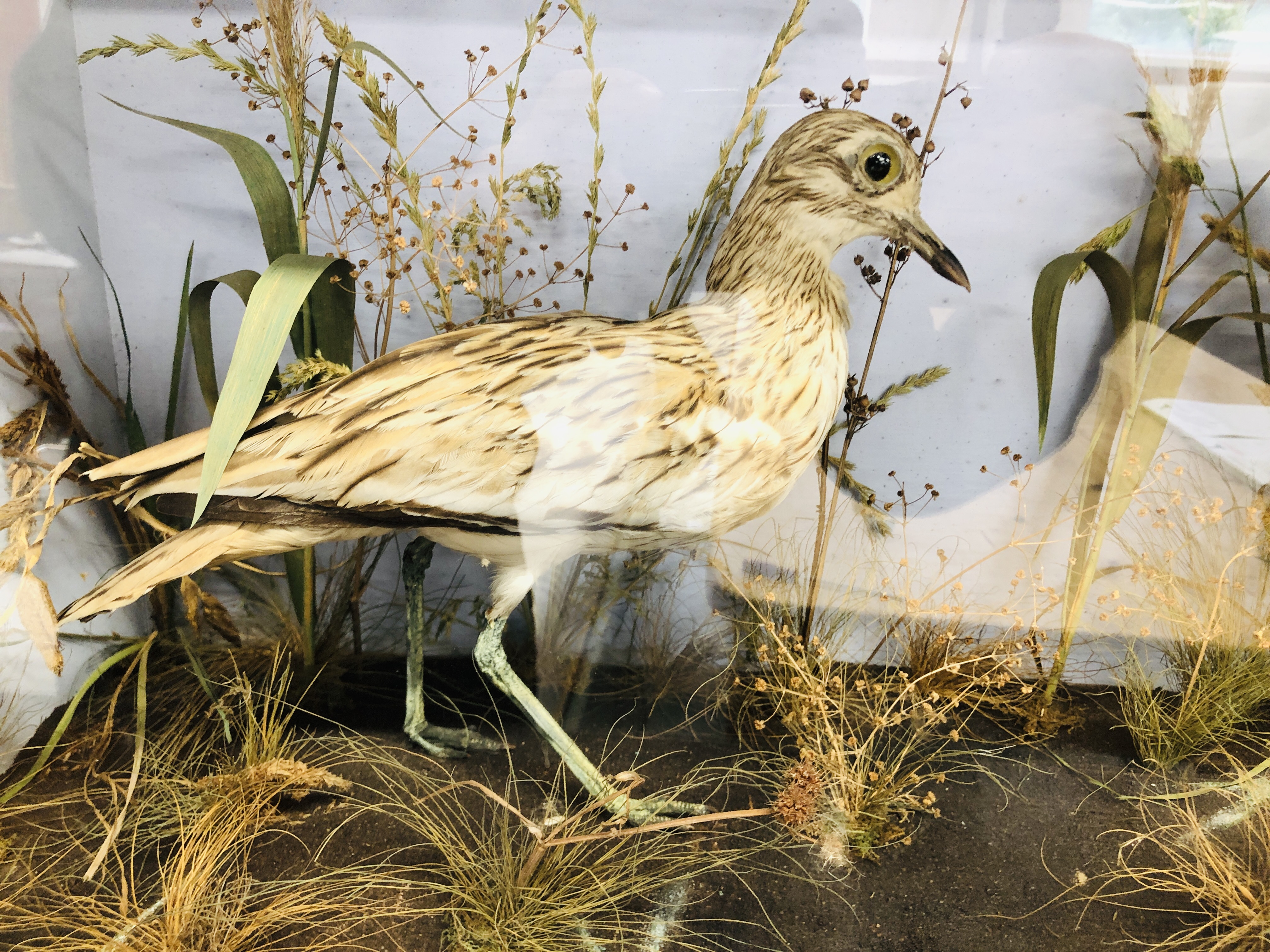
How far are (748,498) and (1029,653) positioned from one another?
0.68 m

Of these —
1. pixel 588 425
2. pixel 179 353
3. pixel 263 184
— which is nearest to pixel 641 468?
pixel 588 425

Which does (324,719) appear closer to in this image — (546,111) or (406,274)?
(406,274)

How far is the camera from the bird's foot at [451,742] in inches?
46.7

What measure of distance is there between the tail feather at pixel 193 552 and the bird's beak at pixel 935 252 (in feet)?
2.83

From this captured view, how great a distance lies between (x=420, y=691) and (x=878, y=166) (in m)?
1.04

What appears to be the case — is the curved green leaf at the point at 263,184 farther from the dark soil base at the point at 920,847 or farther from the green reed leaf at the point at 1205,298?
the green reed leaf at the point at 1205,298

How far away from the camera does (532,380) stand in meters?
0.93

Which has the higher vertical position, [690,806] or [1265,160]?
[1265,160]

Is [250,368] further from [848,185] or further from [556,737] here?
[848,185]

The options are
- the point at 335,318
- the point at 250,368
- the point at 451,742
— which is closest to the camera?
the point at 250,368

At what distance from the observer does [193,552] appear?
0.96 m

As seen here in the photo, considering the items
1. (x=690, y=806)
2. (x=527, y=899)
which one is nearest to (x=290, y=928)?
(x=527, y=899)

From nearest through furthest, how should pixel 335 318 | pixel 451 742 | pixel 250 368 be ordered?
pixel 250 368
pixel 335 318
pixel 451 742

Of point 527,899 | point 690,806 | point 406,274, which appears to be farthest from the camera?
point 406,274
